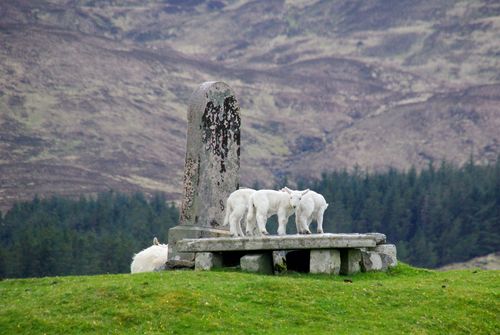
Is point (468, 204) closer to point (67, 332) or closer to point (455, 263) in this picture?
point (455, 263)

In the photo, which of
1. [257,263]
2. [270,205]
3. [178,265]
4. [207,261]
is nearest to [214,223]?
[178,265]

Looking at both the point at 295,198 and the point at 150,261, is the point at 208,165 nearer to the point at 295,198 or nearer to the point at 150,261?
the point at 150,261

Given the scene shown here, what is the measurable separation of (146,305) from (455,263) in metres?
130

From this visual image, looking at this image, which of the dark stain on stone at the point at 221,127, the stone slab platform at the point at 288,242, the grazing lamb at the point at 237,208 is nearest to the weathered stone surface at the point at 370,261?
the stone slab platform at the point at 288,242

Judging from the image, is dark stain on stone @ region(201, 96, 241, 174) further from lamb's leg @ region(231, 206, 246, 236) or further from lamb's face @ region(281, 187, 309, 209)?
lamb's face @ region(281, 187, 309, 209)

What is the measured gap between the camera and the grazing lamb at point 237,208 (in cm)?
3262

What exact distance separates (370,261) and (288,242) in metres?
2.79

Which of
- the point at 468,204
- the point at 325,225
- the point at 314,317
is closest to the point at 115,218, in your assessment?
the point at 325,225

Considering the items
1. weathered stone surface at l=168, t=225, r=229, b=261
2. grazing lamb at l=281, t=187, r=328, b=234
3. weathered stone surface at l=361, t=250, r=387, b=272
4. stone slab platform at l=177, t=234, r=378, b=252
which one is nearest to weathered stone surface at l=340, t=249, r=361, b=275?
weathered stone surface at l=361, t=250, r=387, b=272

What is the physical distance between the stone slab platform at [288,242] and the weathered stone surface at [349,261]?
0.43 m

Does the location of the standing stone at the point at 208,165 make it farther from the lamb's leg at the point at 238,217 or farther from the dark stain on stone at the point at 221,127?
the lamb's leg at the point at 238,217

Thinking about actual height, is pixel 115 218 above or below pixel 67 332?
above

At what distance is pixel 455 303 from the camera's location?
27016mm

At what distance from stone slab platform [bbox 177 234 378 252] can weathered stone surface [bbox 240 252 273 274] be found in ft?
0.90
